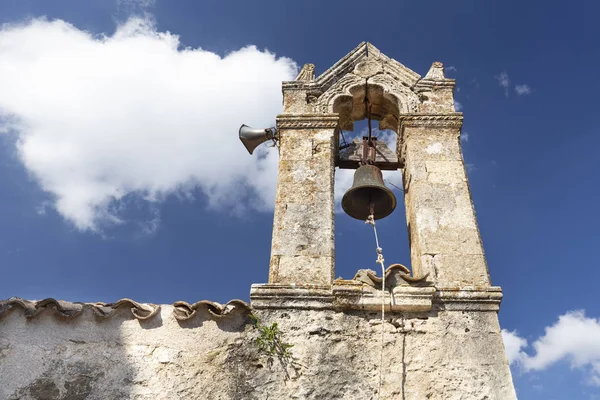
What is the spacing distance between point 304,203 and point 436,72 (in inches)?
89.5

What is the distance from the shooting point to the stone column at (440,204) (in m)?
4.47

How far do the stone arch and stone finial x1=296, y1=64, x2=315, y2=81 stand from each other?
0.28 m

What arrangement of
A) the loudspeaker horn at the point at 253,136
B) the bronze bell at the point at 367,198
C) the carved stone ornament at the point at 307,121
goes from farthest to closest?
1. the loudspeaker horn at the point at 253,136
2. the carved stone ornament at the point at 307,121
3. the bronze bell at the point at 367,198

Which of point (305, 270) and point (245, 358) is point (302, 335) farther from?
point (305, 270)

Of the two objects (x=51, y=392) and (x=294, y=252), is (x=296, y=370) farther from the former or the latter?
(x=51, y=392)

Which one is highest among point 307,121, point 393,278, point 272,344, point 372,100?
point 372,100

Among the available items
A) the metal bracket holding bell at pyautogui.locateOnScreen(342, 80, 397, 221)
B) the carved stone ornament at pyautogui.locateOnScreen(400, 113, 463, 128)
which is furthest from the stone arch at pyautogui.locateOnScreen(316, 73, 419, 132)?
the metal bracket holding bell at pyautogui.locateOnScreen(342, 80, 397, 221)

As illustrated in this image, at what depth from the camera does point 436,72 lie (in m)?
6.05

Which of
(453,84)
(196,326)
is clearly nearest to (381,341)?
(196,326)

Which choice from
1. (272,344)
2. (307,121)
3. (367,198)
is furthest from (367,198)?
(272,344)

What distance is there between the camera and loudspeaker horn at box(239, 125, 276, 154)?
591cm

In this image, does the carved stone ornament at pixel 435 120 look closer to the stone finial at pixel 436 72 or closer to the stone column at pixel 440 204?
the stone column at pixel 440 204

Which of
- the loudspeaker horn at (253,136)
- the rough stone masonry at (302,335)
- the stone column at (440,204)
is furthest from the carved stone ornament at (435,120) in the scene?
the loudspeaker horn at (253,136)

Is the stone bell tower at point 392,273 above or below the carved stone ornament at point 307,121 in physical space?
below
